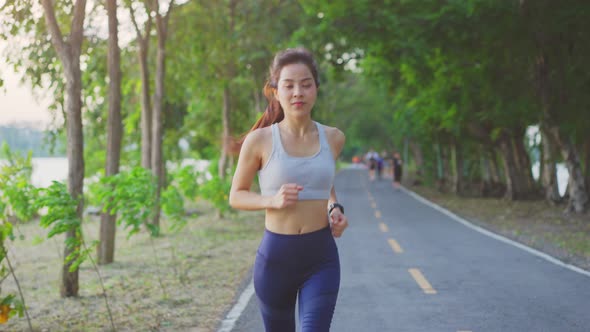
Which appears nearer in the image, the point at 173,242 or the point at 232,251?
the point at 232,251

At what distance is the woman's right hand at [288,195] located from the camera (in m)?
3.14

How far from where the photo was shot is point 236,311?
7.90 metres

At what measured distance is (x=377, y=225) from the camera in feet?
58.6

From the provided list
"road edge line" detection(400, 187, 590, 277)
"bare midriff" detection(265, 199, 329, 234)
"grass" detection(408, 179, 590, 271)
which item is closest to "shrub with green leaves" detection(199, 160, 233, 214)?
"road edge line" detection(400, 187, 590, 277)

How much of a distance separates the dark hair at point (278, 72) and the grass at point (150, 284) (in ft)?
12.9

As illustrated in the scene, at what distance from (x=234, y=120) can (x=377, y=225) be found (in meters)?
16.5

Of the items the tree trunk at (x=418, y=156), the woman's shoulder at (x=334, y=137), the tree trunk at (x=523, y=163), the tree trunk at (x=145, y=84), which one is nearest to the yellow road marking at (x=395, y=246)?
the tree trunk at (x=145, y=84)

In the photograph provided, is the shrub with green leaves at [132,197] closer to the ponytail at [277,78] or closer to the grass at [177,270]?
the grass at [177,270]

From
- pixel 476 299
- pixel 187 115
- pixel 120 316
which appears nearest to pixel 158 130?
pixel 120 316

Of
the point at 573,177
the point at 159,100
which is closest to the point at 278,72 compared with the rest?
the point at 159,100

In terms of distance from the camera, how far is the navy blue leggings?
11.3 feet

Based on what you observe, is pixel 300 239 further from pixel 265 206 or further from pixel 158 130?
pixel 158 130

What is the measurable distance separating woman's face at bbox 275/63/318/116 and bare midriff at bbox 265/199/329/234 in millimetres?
453

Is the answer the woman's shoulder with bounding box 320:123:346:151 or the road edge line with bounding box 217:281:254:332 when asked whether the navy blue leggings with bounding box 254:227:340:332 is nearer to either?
the woman's shoulder with bounding box 320:123:346:151
